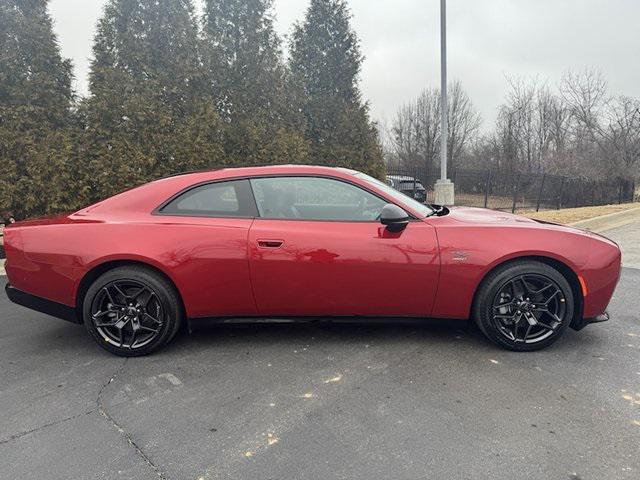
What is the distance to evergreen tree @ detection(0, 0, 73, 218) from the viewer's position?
7.54 metres

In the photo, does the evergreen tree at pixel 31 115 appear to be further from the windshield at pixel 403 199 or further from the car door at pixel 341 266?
the windshield at pixel 403 199

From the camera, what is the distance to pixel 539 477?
6.29 ft

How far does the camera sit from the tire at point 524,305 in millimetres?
3084

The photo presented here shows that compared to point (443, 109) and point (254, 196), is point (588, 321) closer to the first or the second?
point (254, 196)

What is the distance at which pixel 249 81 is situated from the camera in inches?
444

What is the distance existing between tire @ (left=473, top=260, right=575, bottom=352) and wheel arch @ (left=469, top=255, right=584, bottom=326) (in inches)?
0.9

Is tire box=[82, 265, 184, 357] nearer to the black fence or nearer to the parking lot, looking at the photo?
the parking lot

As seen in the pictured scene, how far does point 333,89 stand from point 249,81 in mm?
3598

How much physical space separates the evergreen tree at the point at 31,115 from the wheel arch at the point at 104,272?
566 centimetres

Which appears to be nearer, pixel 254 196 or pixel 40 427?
pixel 40 427

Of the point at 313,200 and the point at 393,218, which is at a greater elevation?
the point at 313,200

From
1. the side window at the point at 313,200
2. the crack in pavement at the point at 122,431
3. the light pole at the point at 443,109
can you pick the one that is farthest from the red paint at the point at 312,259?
the light pole at the point at 443,109

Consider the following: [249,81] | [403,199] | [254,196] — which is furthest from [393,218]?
[249,81]

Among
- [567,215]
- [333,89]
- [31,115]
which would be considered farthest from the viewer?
[333,89]
